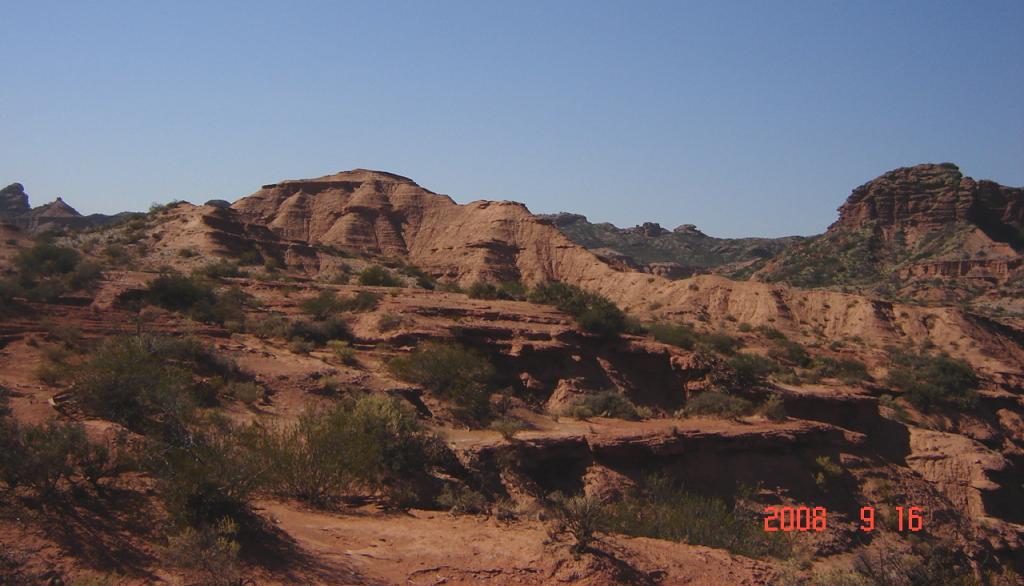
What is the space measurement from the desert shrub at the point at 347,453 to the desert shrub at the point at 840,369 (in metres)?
23.1

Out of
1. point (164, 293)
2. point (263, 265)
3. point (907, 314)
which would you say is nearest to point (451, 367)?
point (164, 293)

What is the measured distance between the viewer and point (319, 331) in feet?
74.1

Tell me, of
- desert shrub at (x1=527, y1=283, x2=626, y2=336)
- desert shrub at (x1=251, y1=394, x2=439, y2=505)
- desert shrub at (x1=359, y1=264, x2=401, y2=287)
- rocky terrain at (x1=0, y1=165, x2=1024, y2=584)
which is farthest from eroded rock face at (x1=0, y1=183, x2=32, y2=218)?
desert shrub at (x1=251, y1=394, x2=439, y2=505)

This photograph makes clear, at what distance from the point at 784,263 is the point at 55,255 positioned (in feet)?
237

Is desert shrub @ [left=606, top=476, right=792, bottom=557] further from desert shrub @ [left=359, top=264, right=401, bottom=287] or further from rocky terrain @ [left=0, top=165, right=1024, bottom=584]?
desert shrub @ [left=359, top=264, right=401, bottom=287]

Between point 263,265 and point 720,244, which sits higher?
point 720,244

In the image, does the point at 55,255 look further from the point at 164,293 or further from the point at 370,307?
the point at 370,307

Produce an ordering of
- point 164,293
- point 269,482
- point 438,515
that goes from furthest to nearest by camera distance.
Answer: point 164,293
point 438,515
point 269,482

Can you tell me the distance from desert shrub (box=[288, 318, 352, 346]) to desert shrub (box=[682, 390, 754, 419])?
1129 cm

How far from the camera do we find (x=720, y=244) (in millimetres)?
126562

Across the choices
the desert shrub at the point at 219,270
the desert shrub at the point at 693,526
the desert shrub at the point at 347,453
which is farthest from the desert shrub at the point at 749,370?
the desert shrub at the point at 219,270

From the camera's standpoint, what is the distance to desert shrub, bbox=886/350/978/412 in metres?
28.8
